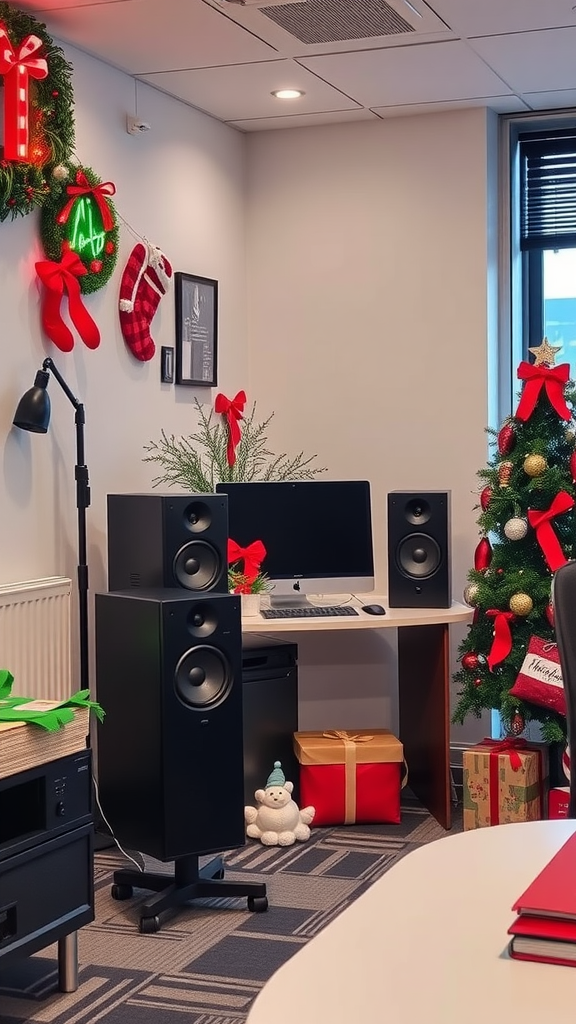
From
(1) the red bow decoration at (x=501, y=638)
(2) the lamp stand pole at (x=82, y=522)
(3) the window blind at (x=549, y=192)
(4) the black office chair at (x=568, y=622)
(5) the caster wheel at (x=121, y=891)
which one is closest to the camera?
(4) the black office chair at (x=568, y=622)

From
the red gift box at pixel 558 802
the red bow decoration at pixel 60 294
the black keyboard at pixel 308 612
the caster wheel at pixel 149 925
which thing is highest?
the red bow decoration at pixel 60 294

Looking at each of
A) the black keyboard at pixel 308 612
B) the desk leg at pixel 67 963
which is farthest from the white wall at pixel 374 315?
the desk leg at pixel 67 963

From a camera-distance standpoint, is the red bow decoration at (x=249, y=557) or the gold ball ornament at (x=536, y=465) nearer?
the gold ball ornament at (x=536, y=465)

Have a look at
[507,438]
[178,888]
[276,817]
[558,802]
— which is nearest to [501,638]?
[558,802]

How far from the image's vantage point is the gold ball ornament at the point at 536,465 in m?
4.18

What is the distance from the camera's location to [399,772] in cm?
439

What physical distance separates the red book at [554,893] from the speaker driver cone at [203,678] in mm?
2079

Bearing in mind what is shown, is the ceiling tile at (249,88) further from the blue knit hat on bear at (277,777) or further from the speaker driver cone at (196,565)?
the blue knit hat on bear at (277,777)

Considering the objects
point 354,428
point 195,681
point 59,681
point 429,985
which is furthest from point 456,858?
point 354,428

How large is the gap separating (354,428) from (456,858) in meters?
3.63

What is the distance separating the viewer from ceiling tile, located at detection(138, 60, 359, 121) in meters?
4.28

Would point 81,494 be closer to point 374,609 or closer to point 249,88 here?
→ point 374,609

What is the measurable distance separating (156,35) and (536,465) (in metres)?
1.85

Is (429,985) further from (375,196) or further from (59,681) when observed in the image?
(375,196)
